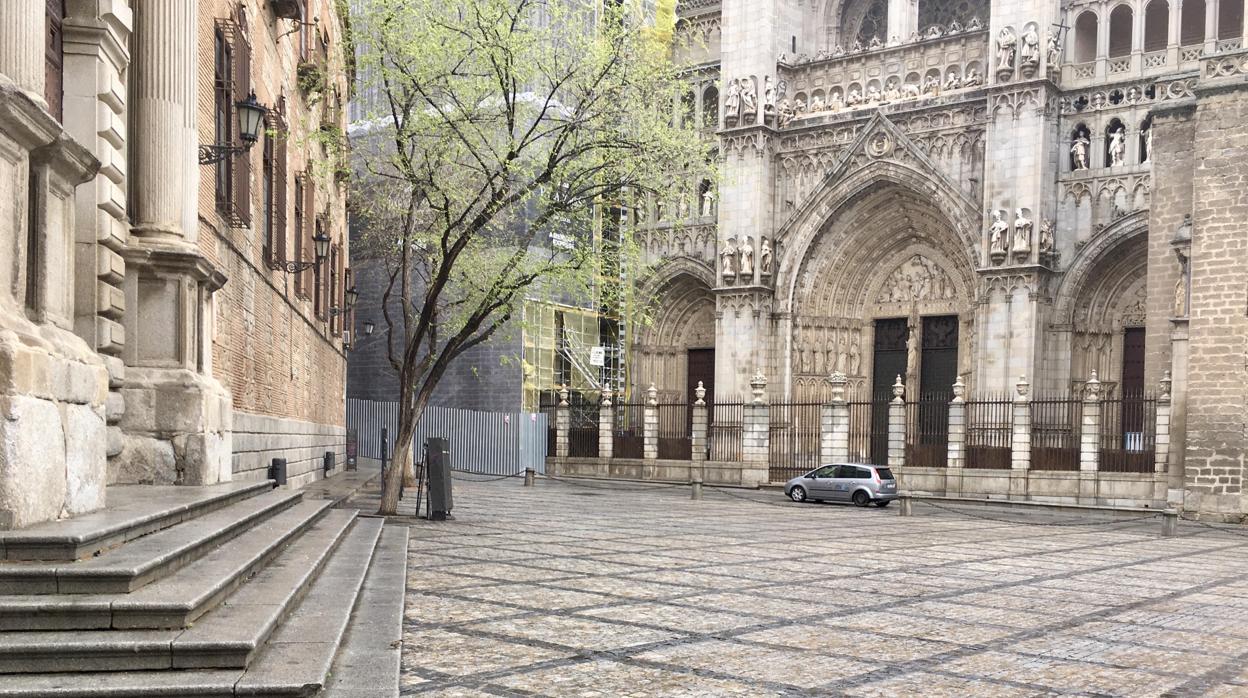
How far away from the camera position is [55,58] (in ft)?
24.9

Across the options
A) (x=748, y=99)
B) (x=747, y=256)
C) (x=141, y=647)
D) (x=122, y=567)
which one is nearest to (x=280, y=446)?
(x=122, y=567)

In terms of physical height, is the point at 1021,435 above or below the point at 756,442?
above

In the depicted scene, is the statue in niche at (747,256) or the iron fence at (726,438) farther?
the statue in niche at (747,256)

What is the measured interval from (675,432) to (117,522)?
2871 centimetres

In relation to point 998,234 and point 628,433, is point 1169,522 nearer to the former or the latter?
point 998,234

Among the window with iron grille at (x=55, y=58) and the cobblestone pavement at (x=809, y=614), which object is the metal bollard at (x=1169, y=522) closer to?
the cobblestone pavement at (x=809, y=614)

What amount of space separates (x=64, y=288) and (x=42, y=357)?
1.18m

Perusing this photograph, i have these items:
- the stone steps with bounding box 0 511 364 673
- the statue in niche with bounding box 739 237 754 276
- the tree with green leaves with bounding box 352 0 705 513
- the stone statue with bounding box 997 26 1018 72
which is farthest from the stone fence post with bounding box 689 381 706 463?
the stone steps with bounding box 0 511 364 673

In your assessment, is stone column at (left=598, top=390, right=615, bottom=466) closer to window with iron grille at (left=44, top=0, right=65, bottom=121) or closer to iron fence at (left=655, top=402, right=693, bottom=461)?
iron fence at (left=655, top=402, right=693, bottom=461)

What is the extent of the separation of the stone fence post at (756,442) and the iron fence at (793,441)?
1.27 feet

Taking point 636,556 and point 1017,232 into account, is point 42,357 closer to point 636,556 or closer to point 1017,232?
point 636,556

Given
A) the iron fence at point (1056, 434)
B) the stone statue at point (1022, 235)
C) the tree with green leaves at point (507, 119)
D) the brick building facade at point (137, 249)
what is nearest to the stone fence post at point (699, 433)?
the iron fence at point (1056, 434)

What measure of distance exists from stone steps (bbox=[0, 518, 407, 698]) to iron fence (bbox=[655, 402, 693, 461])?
22.9m

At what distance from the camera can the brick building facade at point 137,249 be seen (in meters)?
5.96
